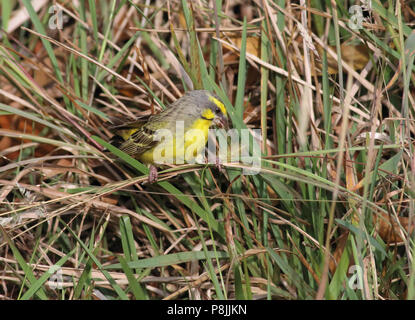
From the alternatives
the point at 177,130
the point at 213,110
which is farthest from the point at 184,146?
the point at 213,110

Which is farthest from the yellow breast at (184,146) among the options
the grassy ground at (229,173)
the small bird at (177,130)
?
the grassy ground at (229,173)

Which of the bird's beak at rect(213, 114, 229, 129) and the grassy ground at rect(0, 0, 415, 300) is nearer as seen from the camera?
the grassy ground at rect(0, 0, 415, 300)

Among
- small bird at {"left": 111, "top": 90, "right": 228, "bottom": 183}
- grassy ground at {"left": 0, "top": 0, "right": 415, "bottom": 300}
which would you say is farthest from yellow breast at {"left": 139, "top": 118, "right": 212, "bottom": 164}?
grassy ground at {"left": 0, "top": 0, "right": 415, "bottom": 300}

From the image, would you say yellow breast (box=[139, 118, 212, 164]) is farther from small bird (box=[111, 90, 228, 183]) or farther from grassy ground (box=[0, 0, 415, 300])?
grassy ground (box=[0, 0, 415, 300])

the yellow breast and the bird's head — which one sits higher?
the bird's head

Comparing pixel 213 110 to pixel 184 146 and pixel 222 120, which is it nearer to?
pixel 222 120
